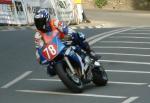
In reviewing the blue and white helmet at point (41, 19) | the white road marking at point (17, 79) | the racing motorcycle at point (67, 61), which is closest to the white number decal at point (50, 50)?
the racing motorcycle at point (67, 61)

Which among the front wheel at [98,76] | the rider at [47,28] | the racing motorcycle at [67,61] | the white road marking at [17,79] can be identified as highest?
the rider at [47,28]

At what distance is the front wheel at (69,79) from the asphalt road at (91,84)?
13cm

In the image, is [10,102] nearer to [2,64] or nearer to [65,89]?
[65,89]

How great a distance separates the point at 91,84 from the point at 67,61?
1.37m

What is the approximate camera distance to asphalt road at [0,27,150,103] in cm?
1052

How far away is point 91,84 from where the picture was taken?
11938 millimetres

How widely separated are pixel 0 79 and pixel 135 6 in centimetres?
3939

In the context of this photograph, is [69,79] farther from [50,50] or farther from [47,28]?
[47,28]

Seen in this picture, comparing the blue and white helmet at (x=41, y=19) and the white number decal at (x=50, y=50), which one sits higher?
the blue and white helmet at (x=41, y=19)

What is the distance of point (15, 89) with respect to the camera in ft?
38.6

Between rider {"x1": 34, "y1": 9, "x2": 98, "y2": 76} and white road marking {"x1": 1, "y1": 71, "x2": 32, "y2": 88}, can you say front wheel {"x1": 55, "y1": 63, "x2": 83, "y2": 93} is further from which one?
white road marking {"x1": 1, "y1": 71, "x2": 32, "y2": 88}

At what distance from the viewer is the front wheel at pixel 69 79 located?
10.6 meters

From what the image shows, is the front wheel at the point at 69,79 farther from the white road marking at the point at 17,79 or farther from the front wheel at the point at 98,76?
→ the white road marking at the point at 17,79

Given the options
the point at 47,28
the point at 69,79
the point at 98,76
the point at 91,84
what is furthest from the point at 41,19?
the point at 91,84
